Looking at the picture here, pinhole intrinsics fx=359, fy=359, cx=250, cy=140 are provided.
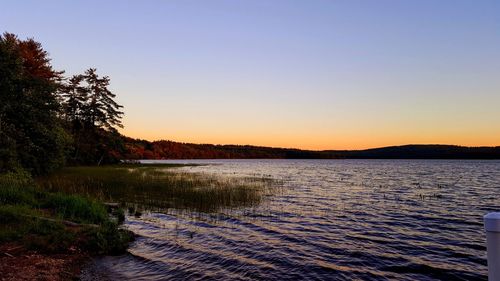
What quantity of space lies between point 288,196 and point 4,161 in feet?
72.5

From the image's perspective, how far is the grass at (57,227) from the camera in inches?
475

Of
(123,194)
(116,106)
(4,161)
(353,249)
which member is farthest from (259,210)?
(116,106)

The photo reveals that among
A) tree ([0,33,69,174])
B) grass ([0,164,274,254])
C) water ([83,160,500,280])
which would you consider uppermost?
tree ([0,33,69,174])

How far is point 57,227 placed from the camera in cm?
1334

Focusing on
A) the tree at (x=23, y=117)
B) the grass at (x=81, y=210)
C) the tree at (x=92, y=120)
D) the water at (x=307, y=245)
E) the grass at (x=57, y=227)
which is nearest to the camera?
the water at (x=307, y=245)

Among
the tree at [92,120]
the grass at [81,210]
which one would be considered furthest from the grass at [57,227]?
the tree at [92,120]

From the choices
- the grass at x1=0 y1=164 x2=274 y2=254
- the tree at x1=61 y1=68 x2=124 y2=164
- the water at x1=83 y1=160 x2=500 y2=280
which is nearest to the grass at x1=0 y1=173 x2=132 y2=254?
the grass at x1=0 y1=164 x2=274 y2=254

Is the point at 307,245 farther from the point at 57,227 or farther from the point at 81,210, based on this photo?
the point at 81,210

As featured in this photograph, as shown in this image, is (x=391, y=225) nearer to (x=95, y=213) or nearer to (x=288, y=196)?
(x=288, y=196)

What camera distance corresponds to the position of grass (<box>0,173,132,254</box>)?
12062 mm

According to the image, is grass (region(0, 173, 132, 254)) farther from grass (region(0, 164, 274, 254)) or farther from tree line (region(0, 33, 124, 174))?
tree line (region(0, 33, 124, 174))

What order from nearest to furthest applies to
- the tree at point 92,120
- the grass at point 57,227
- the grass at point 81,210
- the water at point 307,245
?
the water at point 307,245 < the grass at point 57,227 < the grass at point 81,210 < the tree at point 92,120

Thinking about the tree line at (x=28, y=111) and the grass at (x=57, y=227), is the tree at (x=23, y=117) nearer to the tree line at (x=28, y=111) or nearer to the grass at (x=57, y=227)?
the tree line at (x=28, y=111)

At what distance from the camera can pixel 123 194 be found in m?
27.8
